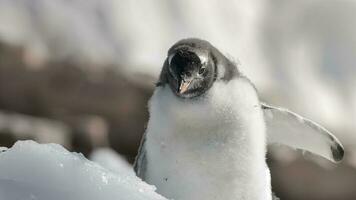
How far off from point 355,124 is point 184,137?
5.61 metres

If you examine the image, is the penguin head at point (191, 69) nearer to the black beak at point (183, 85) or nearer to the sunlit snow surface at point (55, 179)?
the black beak at point (183, 85)

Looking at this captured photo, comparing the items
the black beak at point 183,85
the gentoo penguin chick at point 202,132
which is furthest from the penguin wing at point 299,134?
the black beak at point 183,85

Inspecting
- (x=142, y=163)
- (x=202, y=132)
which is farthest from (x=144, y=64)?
(x=202, y=132)

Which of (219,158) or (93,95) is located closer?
(219,158)

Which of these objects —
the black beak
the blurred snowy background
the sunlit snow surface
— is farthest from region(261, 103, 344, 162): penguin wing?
the blurred snowy background

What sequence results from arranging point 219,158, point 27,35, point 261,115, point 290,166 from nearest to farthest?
point 219,158, point 261,115, point 290,166, point 27,35

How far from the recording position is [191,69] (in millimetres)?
1249

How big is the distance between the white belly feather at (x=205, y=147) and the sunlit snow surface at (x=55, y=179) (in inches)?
17.9

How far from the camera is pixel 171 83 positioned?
1.29 m

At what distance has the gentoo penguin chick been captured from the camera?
4.13ft

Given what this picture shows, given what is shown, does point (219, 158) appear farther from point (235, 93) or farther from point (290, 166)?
point (290, 166)

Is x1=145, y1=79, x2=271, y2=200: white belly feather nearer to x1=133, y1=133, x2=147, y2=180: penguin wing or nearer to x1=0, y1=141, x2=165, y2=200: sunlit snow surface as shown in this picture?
x1=133, y1=133, x2=147, y2=180: penguin wing

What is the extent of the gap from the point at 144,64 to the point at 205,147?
4.99m

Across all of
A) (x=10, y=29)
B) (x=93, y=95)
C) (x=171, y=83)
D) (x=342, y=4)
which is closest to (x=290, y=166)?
(x=93, y=95)
